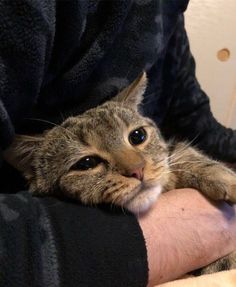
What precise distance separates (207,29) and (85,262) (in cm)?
124

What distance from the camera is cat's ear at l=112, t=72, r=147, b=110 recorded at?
1.15 meters

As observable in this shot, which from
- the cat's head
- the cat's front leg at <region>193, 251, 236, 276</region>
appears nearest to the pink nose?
the cat's head

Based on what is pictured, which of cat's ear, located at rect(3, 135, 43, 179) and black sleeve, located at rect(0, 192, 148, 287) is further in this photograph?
cat's ear, located at rect(3, 135, 43, 179)

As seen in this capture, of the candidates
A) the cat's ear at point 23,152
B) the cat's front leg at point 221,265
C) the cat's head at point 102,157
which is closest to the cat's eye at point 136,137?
the cat's head at point 102,157

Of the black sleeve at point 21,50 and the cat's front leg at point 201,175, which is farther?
the cat's front leg at point 201,175

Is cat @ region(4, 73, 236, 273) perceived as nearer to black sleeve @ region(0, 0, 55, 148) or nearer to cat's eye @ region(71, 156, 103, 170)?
cat's eye @ region(71, 156, 103, 170)

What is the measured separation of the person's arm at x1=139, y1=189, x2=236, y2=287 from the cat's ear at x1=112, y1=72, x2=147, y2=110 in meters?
0.28

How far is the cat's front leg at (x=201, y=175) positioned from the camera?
101 cm

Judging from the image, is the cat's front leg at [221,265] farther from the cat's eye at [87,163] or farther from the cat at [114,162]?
the cat's eye at [87,163]

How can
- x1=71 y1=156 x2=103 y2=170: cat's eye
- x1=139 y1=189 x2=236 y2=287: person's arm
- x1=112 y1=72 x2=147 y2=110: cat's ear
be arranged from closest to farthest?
x1=139 y1=189 x2=236 y2=287: person's arm, x1=71 y1=156 x2=103 y2=170: cat's eye, x1=112 y1=72 x2=147 y2=110: cat's ear

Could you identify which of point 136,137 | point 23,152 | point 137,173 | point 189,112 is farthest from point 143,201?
point 189,112

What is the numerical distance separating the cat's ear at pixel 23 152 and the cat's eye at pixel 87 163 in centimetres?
13

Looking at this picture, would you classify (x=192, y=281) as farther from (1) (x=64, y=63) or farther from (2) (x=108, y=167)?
(1) (x=64, y=63)

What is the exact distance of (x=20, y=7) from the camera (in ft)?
2.77
